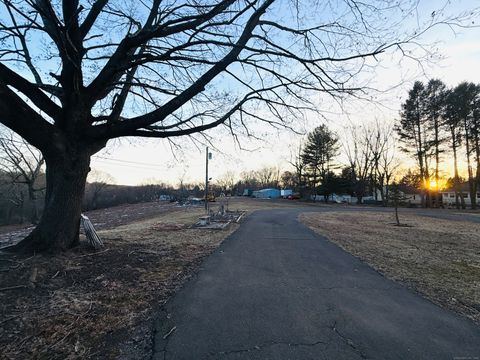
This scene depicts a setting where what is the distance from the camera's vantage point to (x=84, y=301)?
12.9ft

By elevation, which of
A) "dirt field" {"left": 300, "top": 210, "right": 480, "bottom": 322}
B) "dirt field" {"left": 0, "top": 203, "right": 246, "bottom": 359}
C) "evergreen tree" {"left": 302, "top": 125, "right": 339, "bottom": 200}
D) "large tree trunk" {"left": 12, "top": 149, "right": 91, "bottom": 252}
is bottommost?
"dirt field" {"left": 300, "top": 210, "right": 480, "bottom": 322}

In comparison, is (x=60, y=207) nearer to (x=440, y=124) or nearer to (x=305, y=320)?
(x=305, y=320)

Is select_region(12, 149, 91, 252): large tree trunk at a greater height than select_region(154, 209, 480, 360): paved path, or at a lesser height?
greater

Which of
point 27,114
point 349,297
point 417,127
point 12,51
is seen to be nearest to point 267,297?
point 349,297

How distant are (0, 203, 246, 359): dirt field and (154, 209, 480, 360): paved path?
391mm

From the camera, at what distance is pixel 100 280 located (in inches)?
188

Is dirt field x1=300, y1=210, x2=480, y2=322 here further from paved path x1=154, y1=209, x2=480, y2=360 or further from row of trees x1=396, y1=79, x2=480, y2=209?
row of trees x1=396, y1=79, x2=480, y2=209

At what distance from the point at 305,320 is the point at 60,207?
5.15 metres

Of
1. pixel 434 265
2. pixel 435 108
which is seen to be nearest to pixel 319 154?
pixel 435 108

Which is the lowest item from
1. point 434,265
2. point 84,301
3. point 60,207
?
point 434,265

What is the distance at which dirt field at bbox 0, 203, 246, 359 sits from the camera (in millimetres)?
2875

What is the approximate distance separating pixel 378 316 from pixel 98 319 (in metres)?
3.45

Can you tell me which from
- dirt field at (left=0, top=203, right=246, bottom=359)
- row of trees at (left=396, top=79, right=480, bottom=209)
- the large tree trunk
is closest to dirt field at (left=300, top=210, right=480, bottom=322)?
dirt field at (left=0, top=203, right=246, bottom=359)

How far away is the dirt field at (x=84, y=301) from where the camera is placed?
9.43 feet
